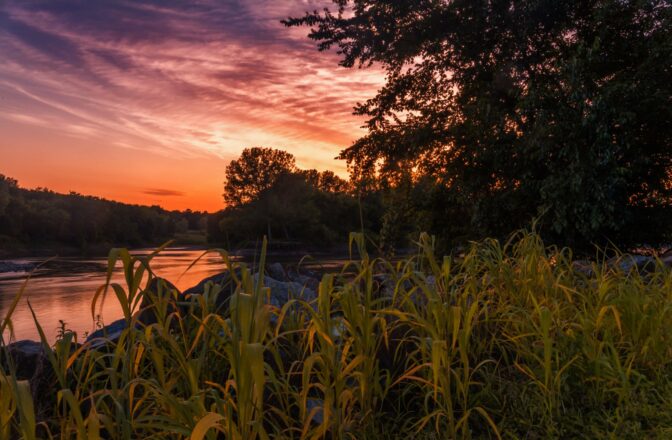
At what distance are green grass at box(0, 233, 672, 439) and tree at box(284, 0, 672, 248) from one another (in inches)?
269

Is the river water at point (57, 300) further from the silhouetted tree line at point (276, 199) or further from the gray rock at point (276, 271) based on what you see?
the silhouetted tree line at point (276, 199)

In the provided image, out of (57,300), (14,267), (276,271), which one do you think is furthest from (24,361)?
(14,267)

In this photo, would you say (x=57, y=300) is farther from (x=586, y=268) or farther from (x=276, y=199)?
(x=276, y=199)

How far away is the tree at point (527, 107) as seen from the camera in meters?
9.73

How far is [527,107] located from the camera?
10469 mm

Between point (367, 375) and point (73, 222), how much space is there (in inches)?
2439

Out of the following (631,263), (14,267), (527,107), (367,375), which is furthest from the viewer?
(14,267)

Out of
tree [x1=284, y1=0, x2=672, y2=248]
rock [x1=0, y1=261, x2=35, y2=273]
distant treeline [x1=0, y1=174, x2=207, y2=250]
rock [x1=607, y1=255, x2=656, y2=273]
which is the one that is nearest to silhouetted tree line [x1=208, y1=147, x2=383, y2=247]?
distant treeline [x1=0, y1=174, x2=207, y2=250]

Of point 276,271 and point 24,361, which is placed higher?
point 276,271

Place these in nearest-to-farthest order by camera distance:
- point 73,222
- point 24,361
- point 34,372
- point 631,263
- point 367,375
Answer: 1. point 367,375
2. point 34,372
3. point 24,361
4. point 631,263
5. point 73,222

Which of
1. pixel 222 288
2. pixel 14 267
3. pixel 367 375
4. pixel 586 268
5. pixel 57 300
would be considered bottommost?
pixel 57 300

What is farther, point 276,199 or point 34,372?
point 276,199

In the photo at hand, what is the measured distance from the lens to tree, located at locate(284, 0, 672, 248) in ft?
31.9

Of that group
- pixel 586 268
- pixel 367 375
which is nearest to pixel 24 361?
pixel 367 375
